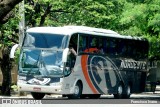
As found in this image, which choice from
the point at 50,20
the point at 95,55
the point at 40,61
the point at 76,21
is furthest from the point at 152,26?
the point at 50,20

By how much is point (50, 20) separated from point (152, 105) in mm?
18240

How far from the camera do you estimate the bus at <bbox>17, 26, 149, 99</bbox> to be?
707 inches

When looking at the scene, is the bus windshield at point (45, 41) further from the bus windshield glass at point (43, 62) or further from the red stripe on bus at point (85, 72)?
the red stripe on bus at point (85, 72)

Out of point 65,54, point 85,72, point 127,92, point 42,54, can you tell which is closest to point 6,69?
point 85,72

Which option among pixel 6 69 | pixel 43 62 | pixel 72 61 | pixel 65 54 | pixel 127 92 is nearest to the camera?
pixel 65 54

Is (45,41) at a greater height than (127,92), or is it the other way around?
(45,41)

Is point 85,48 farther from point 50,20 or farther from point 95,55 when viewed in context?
point 50,20

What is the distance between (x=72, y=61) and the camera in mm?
18250

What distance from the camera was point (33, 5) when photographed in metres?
24.1

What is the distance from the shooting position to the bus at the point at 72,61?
58.9ft

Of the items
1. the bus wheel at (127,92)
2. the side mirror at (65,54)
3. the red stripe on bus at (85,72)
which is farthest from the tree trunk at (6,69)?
the side mirror at (65,54)

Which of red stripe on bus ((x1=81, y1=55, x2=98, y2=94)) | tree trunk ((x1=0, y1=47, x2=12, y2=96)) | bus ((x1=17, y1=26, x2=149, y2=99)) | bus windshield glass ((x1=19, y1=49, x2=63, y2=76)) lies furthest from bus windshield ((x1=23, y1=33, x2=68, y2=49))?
tree trunk ((x1=0, y1=47, x2=12, y2=96))

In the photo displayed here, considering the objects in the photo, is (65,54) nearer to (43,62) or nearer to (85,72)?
(43,62)

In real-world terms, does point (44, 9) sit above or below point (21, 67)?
above
